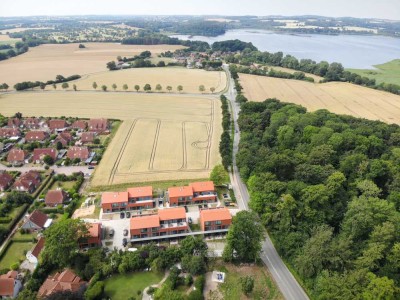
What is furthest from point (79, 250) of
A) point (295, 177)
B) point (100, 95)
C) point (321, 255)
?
point (100, 95)

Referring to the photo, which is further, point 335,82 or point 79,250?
point 335,82

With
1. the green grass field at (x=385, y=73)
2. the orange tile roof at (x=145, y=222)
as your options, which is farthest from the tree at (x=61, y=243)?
the green grass field at (x=385, y=73)

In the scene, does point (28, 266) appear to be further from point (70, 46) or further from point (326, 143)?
point (70, 46)

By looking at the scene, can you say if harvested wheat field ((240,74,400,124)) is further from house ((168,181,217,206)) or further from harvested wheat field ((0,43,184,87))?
harvested wheat field ((0,43,184,87))

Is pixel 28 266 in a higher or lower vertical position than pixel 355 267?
lower

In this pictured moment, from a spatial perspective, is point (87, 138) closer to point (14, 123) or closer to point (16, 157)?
point (16, 157)

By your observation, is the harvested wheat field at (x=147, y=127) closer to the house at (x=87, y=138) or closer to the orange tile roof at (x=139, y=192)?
the house at (x=87, y=138)

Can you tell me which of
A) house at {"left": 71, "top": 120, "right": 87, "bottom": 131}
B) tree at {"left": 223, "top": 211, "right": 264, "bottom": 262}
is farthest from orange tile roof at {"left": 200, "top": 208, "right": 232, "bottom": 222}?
house at {"left": 71, "top": 120, "right": 87, "bottom": 131}
